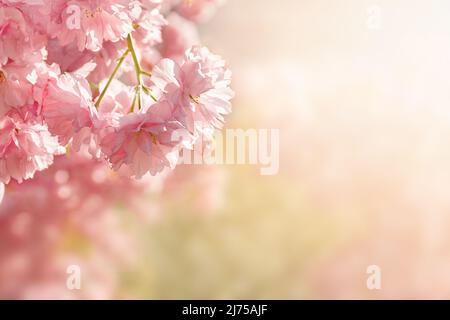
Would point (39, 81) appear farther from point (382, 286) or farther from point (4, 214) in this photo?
point (382, 286)

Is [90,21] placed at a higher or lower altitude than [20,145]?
higher

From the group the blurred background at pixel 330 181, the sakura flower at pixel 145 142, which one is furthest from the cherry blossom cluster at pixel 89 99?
the blurred background at pixel 330 181

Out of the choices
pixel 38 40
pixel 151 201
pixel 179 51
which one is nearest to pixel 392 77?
pixel 151 201

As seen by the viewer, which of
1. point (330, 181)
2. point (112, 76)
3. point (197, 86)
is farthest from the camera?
point (330, 181)

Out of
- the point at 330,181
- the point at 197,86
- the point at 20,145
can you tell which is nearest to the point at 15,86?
the point at 20,145

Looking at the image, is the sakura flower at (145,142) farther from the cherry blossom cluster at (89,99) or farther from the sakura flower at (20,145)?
the sakura flower at (20,145)

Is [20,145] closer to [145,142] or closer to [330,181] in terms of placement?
[145,142]

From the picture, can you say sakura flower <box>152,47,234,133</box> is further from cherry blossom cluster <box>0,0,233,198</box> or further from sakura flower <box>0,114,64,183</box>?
sakura flower <box>0,114,64,183</box>
